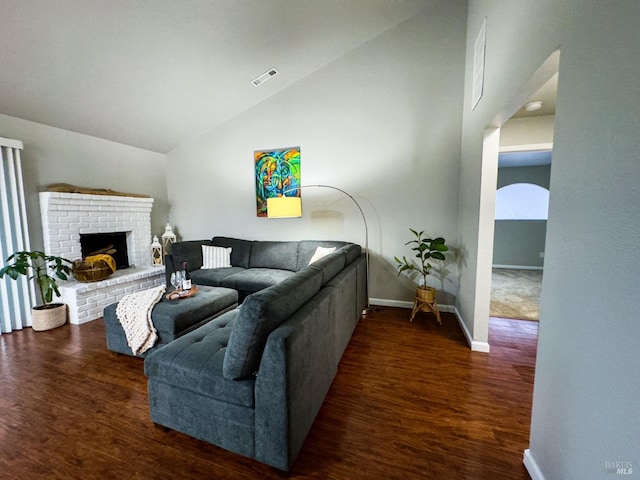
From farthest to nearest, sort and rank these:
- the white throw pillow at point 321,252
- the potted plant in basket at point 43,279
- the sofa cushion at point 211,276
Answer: the sofa cushion at point 211,276, the white throw pillow at point 321,252, the potted plant in basket at point 43,279

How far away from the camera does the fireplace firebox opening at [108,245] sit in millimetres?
3561

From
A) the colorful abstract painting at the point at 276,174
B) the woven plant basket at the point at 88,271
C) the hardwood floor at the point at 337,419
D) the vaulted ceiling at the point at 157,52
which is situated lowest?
the hardwood floor at the point at 337,419

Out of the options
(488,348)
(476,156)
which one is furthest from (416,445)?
(476,156)

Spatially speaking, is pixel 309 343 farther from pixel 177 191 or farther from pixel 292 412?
pixel 177 191

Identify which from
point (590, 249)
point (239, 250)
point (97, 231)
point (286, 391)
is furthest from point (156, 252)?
point (590, 249)

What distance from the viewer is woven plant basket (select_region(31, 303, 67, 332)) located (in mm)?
2844

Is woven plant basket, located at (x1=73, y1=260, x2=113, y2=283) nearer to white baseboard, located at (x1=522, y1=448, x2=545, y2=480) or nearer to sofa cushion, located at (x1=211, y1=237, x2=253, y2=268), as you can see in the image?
sofa cushion, located at (x1=211, y1=237, x2=253, y2=268)

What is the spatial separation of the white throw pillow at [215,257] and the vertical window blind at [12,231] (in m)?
1.85

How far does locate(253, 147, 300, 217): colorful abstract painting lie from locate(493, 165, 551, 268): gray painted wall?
4.86m

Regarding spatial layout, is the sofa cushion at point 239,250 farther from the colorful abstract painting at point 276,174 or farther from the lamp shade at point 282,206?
the lamp shade at point 282,206

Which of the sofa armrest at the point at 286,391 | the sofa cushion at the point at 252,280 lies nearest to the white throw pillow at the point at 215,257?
the sofa cushion at the point at 252,280

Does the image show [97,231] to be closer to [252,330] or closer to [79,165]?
[79,165]

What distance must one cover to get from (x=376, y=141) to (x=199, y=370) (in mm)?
3235

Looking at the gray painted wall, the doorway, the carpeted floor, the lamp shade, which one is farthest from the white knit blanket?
the gray painted wall
